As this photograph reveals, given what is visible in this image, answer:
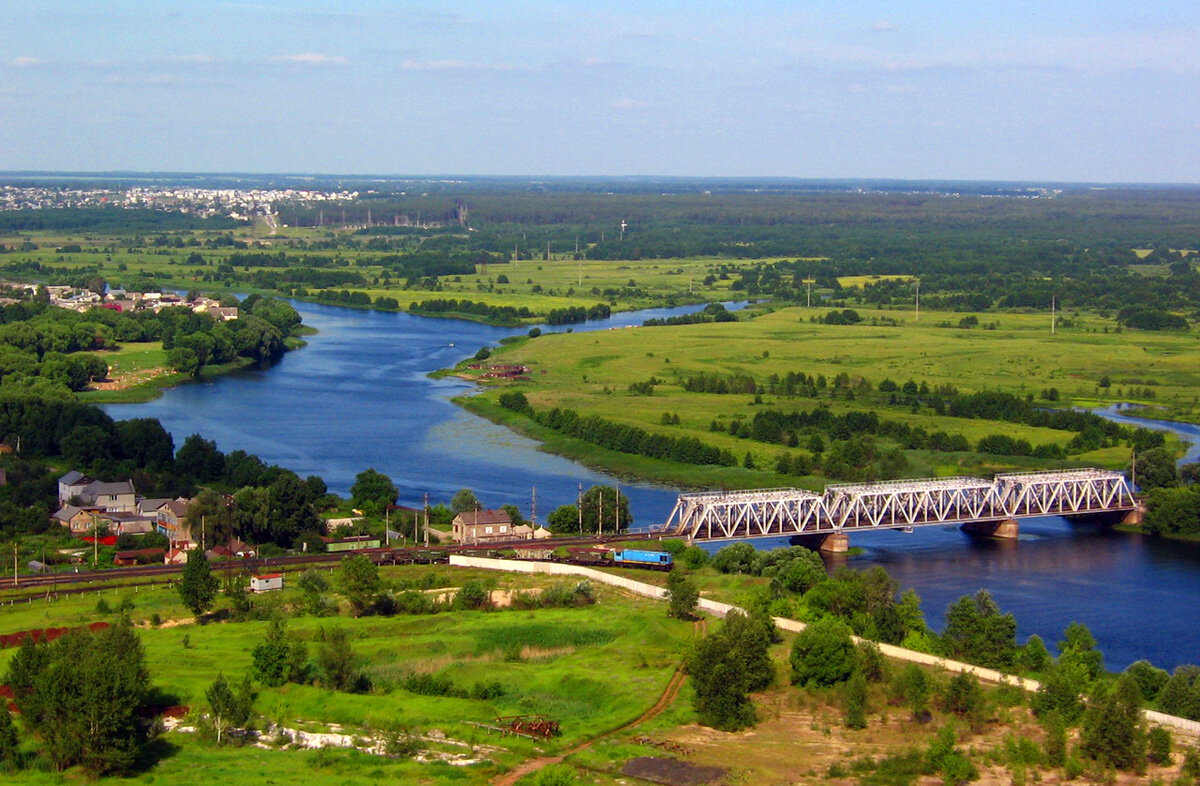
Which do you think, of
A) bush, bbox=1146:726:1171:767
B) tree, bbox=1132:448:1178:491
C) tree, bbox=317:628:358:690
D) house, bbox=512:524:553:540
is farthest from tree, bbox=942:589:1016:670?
tree, bbox=1132:448:1178:491

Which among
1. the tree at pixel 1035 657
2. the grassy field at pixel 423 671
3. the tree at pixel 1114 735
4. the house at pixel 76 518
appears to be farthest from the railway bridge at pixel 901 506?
the tree at pixel 1114 735

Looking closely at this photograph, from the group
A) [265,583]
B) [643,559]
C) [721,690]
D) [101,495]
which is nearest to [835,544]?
[643,559]

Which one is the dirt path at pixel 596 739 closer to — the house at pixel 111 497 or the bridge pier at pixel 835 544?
the bridge pier at pixel 835 544

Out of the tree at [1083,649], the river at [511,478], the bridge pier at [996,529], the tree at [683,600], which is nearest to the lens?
the tree at [1083,649]

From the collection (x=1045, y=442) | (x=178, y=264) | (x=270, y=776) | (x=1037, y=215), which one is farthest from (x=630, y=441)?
(x=1037, y=215)

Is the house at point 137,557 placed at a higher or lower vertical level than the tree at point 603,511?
lower

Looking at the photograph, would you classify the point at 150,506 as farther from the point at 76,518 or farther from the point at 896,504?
the point at 896,504
